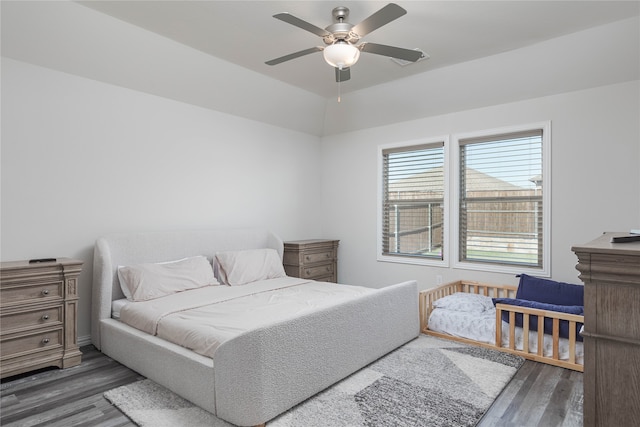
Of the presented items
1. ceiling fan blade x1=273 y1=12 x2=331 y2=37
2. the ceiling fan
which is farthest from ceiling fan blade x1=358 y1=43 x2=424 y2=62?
ceiling fan blade x1=273 y1=12 x2=331 y2=37

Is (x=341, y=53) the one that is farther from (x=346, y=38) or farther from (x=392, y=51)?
(x=392, y=51)

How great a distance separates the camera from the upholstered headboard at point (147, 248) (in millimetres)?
3100

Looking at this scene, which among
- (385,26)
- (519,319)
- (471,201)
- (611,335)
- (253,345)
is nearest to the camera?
(611,335)

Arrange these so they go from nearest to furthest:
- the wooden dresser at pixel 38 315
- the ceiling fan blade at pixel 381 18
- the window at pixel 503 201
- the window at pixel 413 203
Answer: the ceiling fan blade at pixel 381 18 < the wooden dresser at pixel 38 315 < the window at pixel 503 201 < the window at pixel 413 203

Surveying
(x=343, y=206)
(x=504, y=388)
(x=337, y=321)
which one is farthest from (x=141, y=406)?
(x=343, y=206)

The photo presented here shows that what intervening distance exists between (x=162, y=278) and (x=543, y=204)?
3815mm

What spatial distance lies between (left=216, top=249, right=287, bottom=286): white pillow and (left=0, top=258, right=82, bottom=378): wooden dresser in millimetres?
1328

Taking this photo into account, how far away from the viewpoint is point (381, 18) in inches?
87.6

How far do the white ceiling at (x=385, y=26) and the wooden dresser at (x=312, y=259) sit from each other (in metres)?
2.22

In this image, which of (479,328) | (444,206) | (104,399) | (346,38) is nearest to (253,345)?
(104,399)

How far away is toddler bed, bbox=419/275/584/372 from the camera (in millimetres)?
2867

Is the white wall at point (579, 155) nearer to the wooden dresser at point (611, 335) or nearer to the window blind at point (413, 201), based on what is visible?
the window blind at point (413, 201)

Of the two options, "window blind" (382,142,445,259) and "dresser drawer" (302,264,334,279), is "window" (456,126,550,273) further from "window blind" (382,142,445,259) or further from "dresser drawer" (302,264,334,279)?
"dresser drawer" (302,264,334,279)

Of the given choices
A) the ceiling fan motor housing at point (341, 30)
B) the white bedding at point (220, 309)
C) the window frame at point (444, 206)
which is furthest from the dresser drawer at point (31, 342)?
the window frame at point (444, 206)
